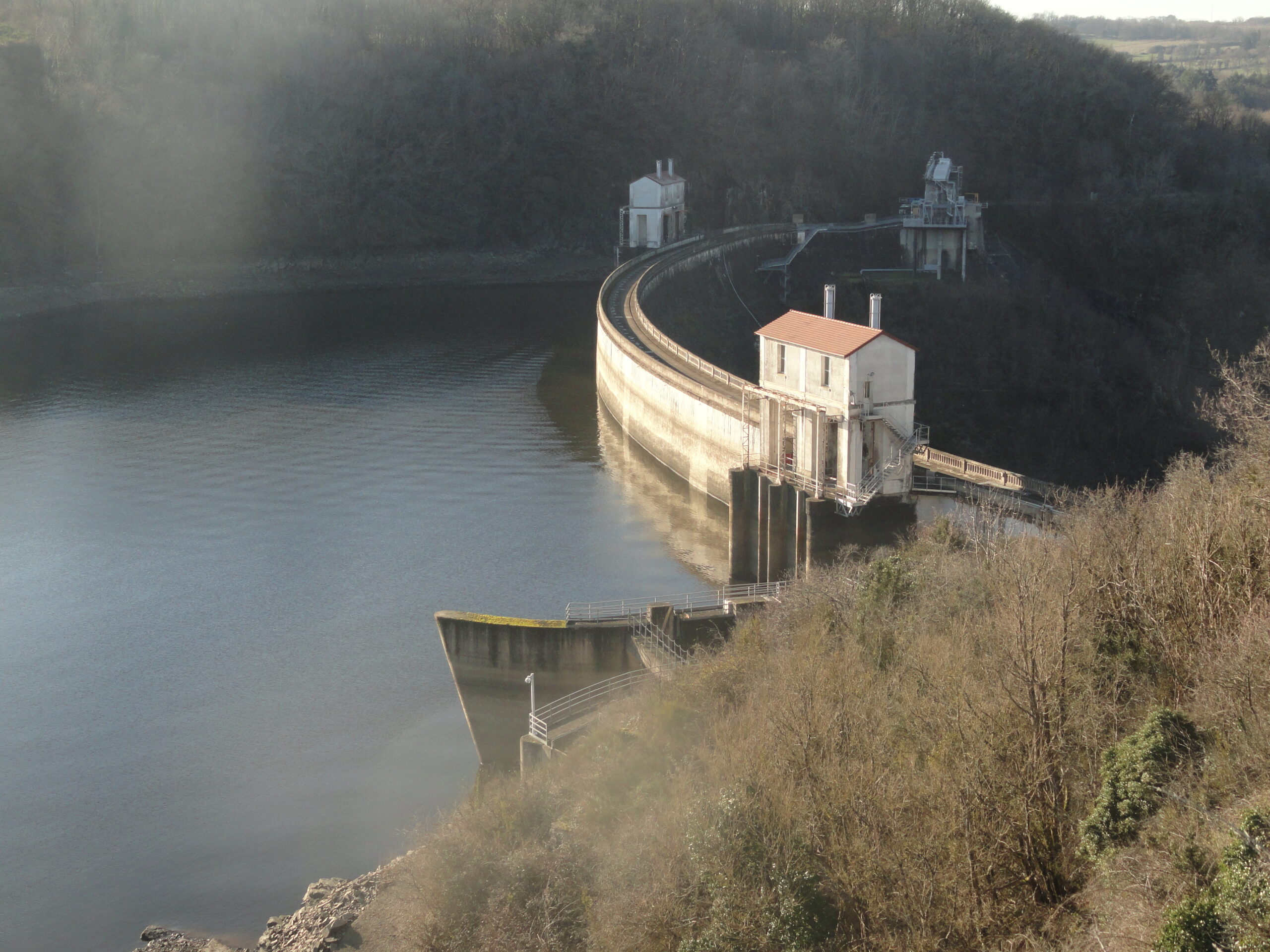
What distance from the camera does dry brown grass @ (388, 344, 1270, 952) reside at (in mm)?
11641

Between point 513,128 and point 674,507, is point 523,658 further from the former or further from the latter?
point 513,128

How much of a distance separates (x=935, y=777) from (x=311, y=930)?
9.77 m

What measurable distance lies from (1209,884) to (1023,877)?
2169 millimetres

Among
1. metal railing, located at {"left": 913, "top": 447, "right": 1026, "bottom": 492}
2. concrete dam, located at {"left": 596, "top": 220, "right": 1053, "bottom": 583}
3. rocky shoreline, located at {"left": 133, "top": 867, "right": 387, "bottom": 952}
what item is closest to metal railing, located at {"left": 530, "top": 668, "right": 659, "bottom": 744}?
rocky shoreline, located at {"left": 133, "top": 867, "right": 387, "bottom": 952}

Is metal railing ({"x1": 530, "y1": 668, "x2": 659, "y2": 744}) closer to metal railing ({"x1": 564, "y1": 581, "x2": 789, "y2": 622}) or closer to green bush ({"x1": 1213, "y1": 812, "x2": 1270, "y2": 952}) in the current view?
metal railing ({"x1": 564, "y1": 581, "x2": 789, "y2": 622})

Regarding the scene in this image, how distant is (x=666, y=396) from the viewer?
132 ft

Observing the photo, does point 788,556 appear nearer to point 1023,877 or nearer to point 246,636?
point 246,636

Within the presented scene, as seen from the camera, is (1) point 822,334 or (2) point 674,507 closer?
(1) point 822,334

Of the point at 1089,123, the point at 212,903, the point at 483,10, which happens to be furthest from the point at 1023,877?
the point at 483,10

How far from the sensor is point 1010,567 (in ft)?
53.0

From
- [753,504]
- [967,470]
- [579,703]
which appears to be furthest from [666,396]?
[579,703]

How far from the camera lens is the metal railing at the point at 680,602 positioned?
24578mm

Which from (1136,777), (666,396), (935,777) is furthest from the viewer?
(666,396)

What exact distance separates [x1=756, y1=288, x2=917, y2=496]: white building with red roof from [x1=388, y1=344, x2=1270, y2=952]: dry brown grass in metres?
7.82
